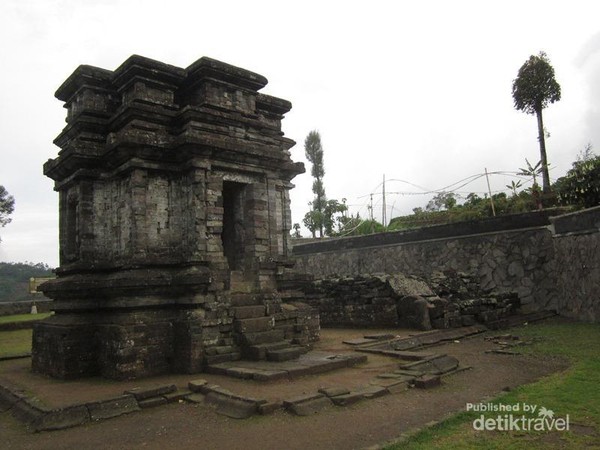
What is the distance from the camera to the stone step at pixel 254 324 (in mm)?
8289

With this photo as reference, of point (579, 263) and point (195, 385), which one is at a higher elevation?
point (579, 263)

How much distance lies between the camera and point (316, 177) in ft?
160

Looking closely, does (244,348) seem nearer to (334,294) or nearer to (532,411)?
(532,411)

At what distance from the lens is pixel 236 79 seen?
952 centimetres

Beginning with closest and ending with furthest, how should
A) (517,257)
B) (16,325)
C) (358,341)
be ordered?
1. (358,341)
2. (517,257)
3. (16,325)

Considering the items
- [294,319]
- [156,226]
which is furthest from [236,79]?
[294,319]

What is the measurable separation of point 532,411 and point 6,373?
29.7ft

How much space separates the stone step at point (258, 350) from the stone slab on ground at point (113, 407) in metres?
2.46

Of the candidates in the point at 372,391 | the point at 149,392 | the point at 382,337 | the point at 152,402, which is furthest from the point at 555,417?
the point at 382,337

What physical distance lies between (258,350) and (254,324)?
2.19 feet

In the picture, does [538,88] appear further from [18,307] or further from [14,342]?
[18,307]

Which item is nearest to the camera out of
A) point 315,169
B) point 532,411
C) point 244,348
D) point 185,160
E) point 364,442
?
point 364,442

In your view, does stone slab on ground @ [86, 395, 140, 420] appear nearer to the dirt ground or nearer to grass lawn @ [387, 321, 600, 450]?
the dirt ground

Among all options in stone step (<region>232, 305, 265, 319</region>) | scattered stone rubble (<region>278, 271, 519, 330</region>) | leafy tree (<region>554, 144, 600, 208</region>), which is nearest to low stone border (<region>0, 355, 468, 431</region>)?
stone step (<region>232, 305, 265, 319</region>)
